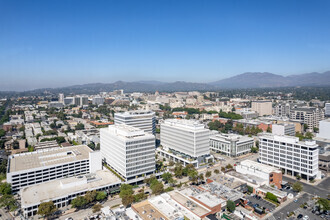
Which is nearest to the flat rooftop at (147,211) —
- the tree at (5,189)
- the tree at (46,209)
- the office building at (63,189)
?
the office building at (63,189)

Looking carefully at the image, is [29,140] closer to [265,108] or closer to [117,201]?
[117,201]

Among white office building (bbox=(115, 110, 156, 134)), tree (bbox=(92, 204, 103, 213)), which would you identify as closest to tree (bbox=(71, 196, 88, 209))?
tree (bbox=(92, 204, 103, 213))

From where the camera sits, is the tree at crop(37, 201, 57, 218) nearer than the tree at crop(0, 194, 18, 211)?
Yes

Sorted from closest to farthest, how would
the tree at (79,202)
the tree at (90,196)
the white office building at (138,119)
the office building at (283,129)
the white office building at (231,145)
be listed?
the tree at (79,202) → the tree at (90,196) → the white office building at (231,145) → the white office building at (138,119) → the office building at (283,129)

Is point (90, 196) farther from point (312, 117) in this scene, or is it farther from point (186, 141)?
point (312, 117)

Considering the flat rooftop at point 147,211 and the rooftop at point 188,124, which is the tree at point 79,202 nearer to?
the flat rooftop at point 147,211

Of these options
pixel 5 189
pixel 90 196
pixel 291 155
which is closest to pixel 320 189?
pixel 291 155

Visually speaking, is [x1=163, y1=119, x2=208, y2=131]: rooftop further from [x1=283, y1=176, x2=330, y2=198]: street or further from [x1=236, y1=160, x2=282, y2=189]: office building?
[x1=283, y1=176, x2=330, y2=198]: street

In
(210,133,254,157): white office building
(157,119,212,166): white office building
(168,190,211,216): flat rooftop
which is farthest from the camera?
(210,133,254,157): white office building
